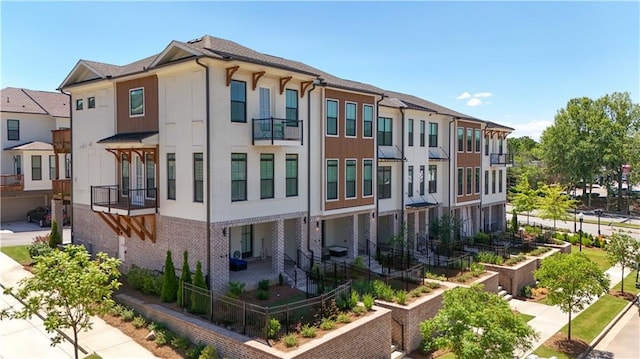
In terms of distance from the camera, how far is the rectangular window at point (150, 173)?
60.2ft

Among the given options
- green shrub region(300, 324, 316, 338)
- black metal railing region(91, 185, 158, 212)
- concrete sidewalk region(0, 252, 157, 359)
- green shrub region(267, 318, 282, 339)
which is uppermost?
black metal railing region(91, 185, 158, 212)

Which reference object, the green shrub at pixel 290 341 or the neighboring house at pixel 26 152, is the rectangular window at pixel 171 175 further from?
the neighboring house at pixel 26 152

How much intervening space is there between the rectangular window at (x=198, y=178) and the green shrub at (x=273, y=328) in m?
5.63

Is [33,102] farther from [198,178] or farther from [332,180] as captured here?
[332,180]

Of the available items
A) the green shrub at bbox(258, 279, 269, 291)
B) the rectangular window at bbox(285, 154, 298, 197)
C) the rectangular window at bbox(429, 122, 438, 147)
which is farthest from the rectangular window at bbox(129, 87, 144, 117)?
the rectangular window at bbox(429, 122, 438, 147)

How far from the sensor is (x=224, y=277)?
16406mm

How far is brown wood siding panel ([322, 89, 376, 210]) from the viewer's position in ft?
68.5

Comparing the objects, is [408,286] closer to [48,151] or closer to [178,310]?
[178,310]

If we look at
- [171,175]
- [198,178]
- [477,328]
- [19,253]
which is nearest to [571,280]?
[477,328]

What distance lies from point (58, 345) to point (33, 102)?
29.8 meters

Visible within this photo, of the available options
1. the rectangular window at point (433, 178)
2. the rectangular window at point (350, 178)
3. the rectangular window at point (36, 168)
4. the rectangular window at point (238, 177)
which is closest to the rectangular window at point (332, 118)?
the rectangular window at point (350, 178)

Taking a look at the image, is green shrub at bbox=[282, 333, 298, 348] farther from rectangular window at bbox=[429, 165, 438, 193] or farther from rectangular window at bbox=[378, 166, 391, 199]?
rectangular window at bbox=[429, 165, 438, 193]

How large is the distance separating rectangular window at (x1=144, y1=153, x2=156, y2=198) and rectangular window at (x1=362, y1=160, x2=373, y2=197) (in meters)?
10.0

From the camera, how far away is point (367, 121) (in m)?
22.7
